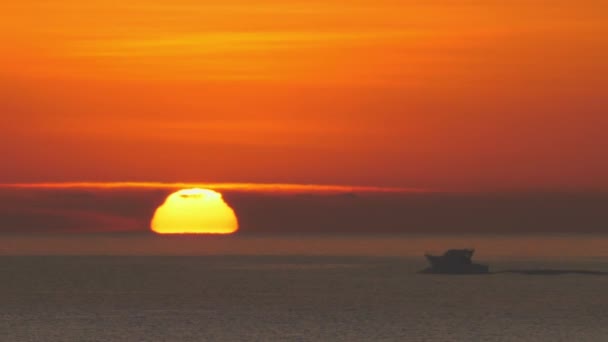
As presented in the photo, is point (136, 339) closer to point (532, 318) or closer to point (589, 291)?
point (532, 318)

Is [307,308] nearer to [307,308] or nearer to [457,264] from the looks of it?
[307,308]

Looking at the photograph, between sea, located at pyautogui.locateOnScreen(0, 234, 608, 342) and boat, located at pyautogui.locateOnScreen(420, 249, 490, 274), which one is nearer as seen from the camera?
sea, located at pyautogui.locateOnScreen(0, 234, 608, 342)

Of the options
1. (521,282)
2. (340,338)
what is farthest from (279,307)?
(521,282)

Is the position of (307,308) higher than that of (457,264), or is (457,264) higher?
(457,264)

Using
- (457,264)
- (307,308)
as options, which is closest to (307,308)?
(307,308)

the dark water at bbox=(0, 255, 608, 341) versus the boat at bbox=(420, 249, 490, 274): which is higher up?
the boat at bbox=(420, 249, 490, 274)
